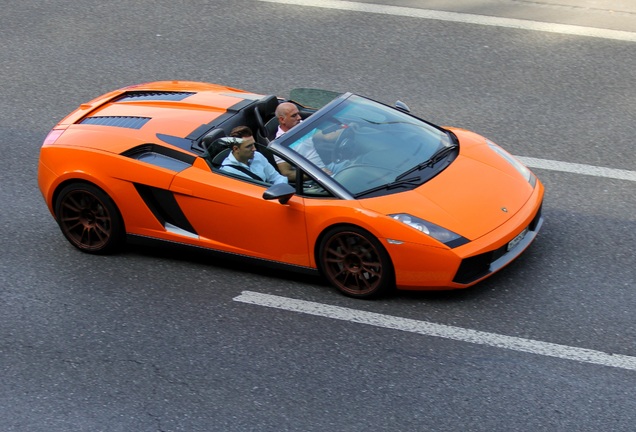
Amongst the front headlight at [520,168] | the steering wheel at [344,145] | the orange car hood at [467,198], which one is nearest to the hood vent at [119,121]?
the steering wheel at [344,145]

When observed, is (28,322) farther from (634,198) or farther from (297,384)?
(634,198)

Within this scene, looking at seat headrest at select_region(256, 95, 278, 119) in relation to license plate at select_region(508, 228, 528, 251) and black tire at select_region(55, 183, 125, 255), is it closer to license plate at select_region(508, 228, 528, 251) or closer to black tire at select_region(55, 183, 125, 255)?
black tire at select_region(55, 183, 125, 255)

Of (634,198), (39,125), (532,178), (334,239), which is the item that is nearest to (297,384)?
(334,239)

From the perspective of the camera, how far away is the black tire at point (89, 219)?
8.27 meters

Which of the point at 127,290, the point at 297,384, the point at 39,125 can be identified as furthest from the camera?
the point at 39,125

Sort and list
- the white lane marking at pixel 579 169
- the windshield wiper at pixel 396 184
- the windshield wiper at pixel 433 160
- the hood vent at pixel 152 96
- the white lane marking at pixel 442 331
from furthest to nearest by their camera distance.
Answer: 1. the white lane marking at pixel 579 169
2. the hood vent at pixel 152 96
3. the windshield wiper at pixel 433 160
4. the windshield wiper at pixel 396 184
5. the white lane marking at pixel 442 331

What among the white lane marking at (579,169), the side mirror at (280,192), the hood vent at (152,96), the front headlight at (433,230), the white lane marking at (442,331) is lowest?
the white lane marking at (442,331)

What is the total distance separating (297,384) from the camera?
22.1 ft

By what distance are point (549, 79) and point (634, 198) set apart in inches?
102

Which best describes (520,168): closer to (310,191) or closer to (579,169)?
(579,169)

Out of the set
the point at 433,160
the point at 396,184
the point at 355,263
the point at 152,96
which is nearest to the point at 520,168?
the point at 433,160

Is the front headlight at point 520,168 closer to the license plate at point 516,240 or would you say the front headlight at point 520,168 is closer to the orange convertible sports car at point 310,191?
the orange convertible sports car at point 310,191

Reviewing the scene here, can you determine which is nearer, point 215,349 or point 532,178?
point 215,349

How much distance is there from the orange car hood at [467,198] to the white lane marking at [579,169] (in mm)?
1377
